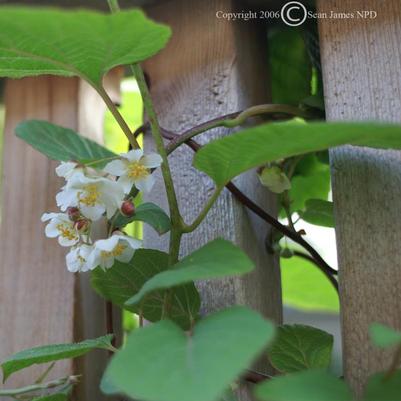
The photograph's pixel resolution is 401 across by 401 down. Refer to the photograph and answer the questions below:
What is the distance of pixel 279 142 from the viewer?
0.52 meters

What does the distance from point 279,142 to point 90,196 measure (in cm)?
20

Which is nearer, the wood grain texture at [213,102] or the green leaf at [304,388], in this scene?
the green leaf at [304,388]

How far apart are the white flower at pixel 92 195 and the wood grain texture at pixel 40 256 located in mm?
230

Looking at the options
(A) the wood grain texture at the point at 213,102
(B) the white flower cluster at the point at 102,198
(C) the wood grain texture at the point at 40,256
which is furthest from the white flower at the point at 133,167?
(C) the wood grain texture at the point at 40,256

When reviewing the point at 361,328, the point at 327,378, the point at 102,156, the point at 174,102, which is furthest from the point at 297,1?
the point at 327,378

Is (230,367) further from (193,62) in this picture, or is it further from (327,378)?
(193,62)

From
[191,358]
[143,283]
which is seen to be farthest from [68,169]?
[191,358]

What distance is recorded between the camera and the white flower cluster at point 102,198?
62 cm

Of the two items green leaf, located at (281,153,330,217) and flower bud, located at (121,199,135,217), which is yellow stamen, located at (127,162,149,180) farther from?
green leaf, located at (281,153,330,217)

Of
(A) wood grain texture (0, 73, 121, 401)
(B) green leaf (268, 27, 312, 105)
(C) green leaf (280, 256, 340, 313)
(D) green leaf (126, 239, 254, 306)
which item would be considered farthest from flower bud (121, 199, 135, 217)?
(C) green leaf (280, 256, 340, 313)

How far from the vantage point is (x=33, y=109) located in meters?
0.95

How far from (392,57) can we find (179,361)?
0.40 meters

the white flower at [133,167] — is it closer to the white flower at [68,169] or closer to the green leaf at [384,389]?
the white flower at [68,169]

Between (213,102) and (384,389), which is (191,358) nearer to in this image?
(384,389)
